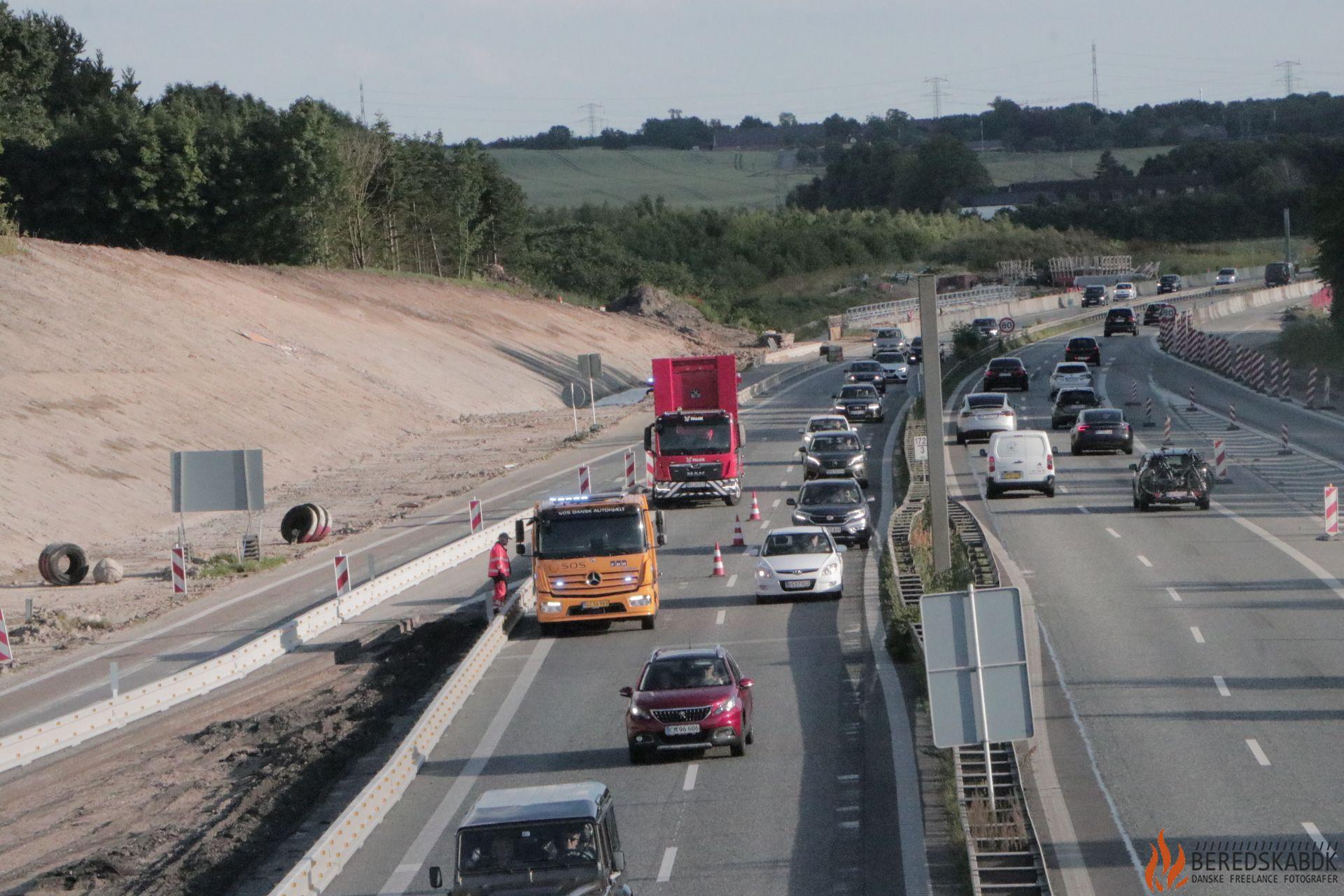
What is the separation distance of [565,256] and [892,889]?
421ft

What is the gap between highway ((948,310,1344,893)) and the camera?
50.3ft

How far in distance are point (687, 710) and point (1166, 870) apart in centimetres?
612

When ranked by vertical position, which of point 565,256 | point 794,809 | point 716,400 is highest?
point 565,256

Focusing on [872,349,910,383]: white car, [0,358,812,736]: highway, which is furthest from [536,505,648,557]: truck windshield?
[872,349,910,383]: white car

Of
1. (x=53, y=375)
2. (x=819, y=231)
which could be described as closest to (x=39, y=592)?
(x=53, y=375)

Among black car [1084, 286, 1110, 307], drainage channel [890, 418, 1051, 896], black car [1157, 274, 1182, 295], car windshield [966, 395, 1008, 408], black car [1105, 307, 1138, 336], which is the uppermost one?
black car [1157, 274, 1182, 295]

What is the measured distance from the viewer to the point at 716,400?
146ft

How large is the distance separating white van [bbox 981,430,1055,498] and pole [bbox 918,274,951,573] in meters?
13.7

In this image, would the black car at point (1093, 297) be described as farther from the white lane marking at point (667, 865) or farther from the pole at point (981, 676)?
the white lane marking at point (667, 865)

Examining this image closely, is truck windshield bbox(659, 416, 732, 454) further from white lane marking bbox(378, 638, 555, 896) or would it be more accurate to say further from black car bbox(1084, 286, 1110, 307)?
black car bbox(1084, 286, 1110, 307)

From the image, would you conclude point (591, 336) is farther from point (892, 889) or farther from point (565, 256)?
point (892, 889)

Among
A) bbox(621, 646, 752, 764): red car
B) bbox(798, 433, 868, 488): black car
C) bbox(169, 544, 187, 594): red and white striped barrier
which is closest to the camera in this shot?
bbox(621, 646, 752, 764): red car

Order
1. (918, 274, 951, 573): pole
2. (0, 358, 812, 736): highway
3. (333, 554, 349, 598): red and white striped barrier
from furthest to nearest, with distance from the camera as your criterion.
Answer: (333, 554, 349, 598): red and white striped barrier, (918, 274, 951, 573): pole, (0, 358, 812, 736): highway

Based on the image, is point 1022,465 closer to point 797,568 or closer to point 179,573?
point 797,568
